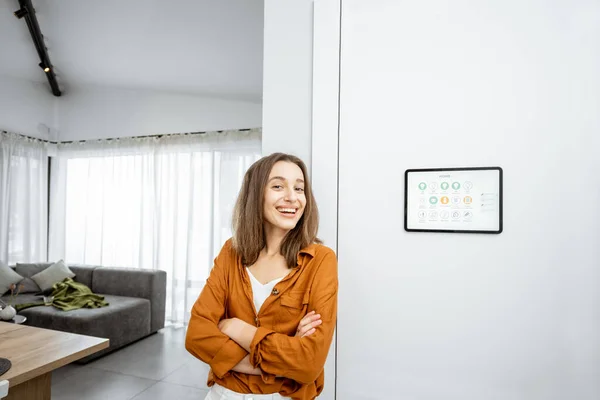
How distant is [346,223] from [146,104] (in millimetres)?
4197

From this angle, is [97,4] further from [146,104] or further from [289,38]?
[289,38]

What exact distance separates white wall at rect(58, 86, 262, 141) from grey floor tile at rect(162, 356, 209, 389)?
2.73 metres

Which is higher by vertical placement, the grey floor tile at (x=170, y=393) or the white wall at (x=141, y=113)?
the white wall at (x=141, y=113)

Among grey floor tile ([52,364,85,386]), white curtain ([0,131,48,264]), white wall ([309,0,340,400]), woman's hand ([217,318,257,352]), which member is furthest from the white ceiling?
grey floor tile ([52,364,85,386])

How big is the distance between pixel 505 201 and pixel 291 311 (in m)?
0.95

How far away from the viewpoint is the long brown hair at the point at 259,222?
1.32 meters

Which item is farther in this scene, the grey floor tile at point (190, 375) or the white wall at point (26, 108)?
the white wall at point (26, 108)

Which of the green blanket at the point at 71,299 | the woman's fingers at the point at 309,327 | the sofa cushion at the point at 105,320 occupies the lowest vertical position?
the sofa cushion at the point at 105,320

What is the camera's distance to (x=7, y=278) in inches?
159

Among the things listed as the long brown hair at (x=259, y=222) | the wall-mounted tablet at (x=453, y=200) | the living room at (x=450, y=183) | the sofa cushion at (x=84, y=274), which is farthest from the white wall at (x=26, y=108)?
the wall-mounted tablet at (x=453, y=200)

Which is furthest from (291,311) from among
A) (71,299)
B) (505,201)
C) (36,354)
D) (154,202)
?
(154,202)

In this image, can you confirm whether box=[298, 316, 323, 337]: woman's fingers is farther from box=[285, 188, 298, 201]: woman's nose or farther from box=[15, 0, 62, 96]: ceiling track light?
box=[15, 0, 62, 96]: ceiling track light

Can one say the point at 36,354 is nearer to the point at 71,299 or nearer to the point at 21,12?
the point at 71,299

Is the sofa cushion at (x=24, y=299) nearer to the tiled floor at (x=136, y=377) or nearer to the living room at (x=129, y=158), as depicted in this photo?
the living room at (x=129, y=158)
